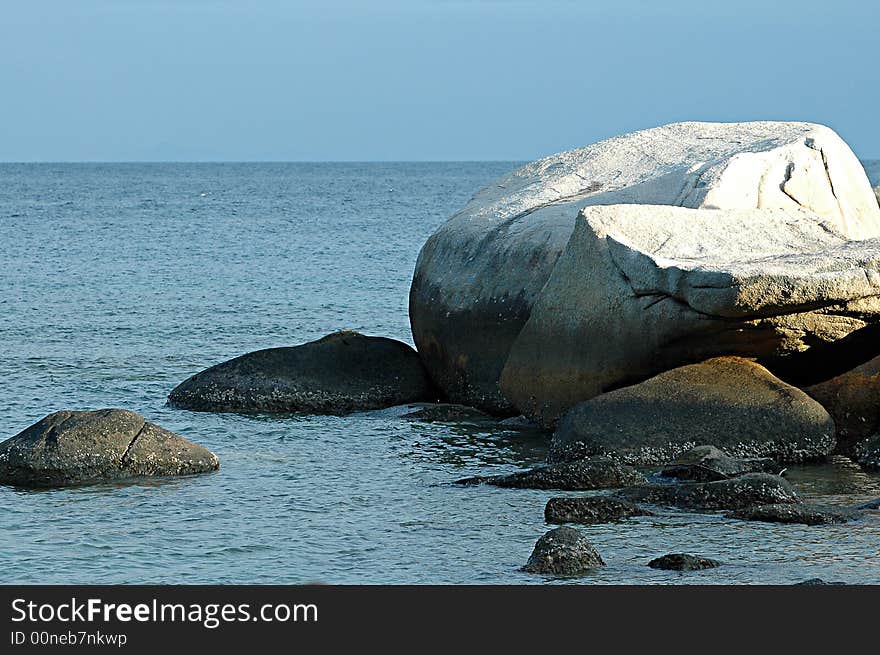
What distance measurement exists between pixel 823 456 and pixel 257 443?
5585mm

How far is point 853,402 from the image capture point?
523 inches

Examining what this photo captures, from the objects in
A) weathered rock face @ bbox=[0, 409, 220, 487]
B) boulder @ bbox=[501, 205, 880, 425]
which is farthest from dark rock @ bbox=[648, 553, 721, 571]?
weathered rock face @ bbox=[0, 409, 220, 487]

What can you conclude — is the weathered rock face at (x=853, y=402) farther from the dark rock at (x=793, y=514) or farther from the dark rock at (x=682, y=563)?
the dark rock at (x=682, y=563)

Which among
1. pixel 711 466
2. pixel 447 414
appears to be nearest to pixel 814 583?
pixel 711 466

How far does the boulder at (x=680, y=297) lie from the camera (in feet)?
41.1

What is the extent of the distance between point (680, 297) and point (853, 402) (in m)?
2.06

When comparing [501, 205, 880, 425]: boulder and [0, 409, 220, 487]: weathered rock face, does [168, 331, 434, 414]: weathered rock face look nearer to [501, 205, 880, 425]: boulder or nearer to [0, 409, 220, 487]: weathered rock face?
[501, 205, 880, 425]: boulder

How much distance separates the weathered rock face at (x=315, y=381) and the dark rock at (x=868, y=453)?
17.9ft

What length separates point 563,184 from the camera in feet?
56.5

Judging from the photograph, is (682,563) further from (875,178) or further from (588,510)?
(875,178)

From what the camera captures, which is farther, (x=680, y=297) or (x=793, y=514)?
(x=680, y=297)
